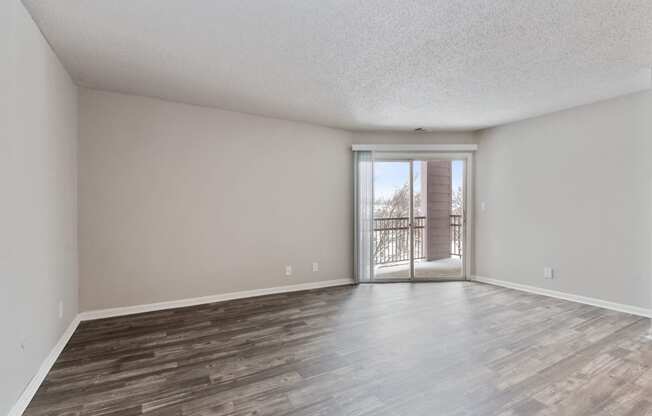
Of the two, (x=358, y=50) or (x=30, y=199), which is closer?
(x=30, y=199)

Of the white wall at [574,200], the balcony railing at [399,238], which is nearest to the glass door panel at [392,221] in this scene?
the balcony railing at [399,238]

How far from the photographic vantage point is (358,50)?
251 centimetres

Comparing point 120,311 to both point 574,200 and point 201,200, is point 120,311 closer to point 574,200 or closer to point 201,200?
point 201,200

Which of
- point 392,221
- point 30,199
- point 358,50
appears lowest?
A: point 392,221

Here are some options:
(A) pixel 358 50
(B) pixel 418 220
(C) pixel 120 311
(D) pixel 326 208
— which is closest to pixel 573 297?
(B) pixel 418 220

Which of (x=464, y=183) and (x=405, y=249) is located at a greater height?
(x=464, y=183)

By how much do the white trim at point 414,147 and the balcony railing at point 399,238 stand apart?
1.11 m

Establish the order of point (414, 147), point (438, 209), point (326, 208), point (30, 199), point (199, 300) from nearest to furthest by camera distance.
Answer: point (30, 199)
point (199, 300)
point (326, 208)
point (414, 147)
point (438, 209)

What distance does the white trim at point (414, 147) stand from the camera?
16.7 feet

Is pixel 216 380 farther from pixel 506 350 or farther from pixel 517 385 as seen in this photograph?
pixel 506 350

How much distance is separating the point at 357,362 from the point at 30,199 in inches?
99.4

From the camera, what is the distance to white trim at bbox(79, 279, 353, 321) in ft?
11.4

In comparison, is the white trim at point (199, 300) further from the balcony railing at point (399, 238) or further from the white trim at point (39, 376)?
the balcony railing at point (399, 238)

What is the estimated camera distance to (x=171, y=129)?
12.6 ft
